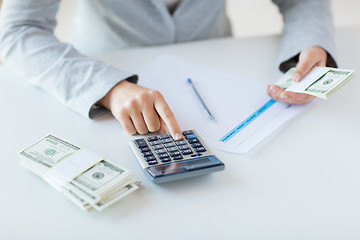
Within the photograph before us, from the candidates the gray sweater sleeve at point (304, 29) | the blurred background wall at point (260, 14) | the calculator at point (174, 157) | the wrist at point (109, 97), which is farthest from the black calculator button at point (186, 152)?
the blurred background wall at point (260, 14)

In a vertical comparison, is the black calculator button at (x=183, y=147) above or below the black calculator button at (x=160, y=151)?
above

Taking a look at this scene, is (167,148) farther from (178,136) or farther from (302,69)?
(302,69)

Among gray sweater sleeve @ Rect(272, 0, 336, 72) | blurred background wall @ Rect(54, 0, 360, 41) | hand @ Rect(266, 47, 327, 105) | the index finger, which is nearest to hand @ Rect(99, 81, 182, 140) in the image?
the index finger

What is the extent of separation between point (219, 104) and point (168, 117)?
0.13 m

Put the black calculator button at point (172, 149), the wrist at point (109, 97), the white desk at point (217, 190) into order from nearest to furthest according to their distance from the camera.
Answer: the white desk at point (217, 190) → the black calculator button at point (172, 149) → the wrist at point (109, 97)

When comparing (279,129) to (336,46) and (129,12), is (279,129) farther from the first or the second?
(129,12)

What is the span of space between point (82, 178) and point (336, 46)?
0.70m

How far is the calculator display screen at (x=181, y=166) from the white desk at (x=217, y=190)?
0.02m

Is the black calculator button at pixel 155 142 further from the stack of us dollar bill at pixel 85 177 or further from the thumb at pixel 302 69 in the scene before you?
the thumb at pixel 302 69

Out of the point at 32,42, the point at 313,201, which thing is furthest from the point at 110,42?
the point at 313,201

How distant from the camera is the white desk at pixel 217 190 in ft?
1.57

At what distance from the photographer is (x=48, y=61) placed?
769mm

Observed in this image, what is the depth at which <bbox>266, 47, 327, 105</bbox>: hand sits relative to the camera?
0.72m

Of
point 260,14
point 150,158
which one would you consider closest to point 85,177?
point 150,158
